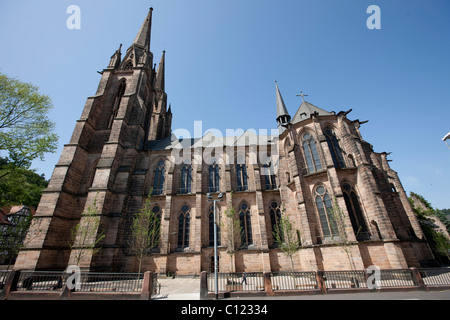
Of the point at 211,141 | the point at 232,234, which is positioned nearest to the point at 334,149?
the point at 232,234

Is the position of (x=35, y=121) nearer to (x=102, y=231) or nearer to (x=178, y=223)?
(x=102, y=231)

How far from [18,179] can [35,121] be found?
5283 mm

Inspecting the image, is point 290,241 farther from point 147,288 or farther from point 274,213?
point 147,288

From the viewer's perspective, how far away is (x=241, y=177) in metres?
21.7

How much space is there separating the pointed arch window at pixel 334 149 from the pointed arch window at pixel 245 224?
9948mm

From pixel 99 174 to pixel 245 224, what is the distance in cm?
1590

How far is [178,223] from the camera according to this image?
1962 cm

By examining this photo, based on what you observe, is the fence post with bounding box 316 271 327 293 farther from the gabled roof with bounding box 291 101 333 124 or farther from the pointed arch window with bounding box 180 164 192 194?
the pointed arch window with bounding box 180 164 192 194

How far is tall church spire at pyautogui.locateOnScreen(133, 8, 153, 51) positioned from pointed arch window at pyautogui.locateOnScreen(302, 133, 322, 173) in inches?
1160

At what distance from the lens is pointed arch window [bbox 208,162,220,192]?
21453 millimetres

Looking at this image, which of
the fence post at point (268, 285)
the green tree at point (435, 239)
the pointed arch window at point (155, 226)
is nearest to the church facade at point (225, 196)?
the pointed arch window at point (155, 226)

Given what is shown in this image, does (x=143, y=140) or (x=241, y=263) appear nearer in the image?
(x=241, y=263)

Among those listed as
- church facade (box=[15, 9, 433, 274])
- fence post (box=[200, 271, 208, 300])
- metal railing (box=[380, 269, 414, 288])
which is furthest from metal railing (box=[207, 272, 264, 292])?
metal railing (box=[380, 269, 414, 288])
